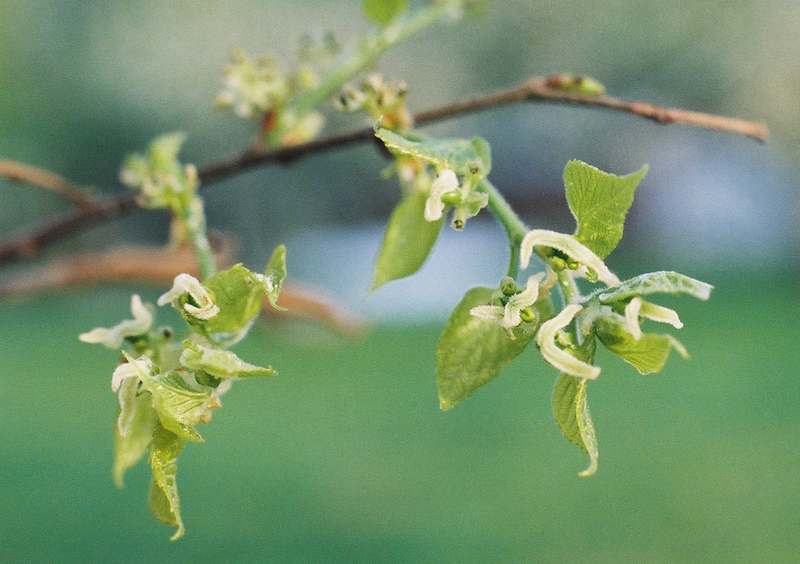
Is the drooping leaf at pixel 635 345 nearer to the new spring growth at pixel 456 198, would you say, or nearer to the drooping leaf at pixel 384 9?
the new spring growth at pixel 456 198

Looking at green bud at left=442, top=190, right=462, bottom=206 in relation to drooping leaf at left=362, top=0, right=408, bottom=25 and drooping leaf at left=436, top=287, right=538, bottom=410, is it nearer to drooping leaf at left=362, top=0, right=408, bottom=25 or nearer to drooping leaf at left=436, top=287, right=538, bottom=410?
drooping leaf at left=436, top=287, right=538, bottom=410

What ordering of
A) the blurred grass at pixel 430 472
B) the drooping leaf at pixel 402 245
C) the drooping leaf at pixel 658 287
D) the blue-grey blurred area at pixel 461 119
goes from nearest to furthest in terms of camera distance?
the drooping leaf at pixel 658 287
the drooping leaf at pixel 402 245
the blurred grass at pixel 430 472
the blue-grey blurred area at pixel 461 119

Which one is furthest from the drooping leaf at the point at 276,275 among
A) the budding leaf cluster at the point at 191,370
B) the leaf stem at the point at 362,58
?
the leaf stem at the point at 362,58

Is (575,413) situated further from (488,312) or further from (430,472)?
(430,472)

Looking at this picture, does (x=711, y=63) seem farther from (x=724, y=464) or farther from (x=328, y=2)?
(x=724, y=464)

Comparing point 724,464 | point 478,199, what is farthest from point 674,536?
point 478,199

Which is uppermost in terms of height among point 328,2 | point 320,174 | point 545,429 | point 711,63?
point 328,2

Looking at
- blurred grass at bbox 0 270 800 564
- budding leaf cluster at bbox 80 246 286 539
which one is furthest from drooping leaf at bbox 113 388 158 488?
blurred grass at bbox 0 270 800 564
